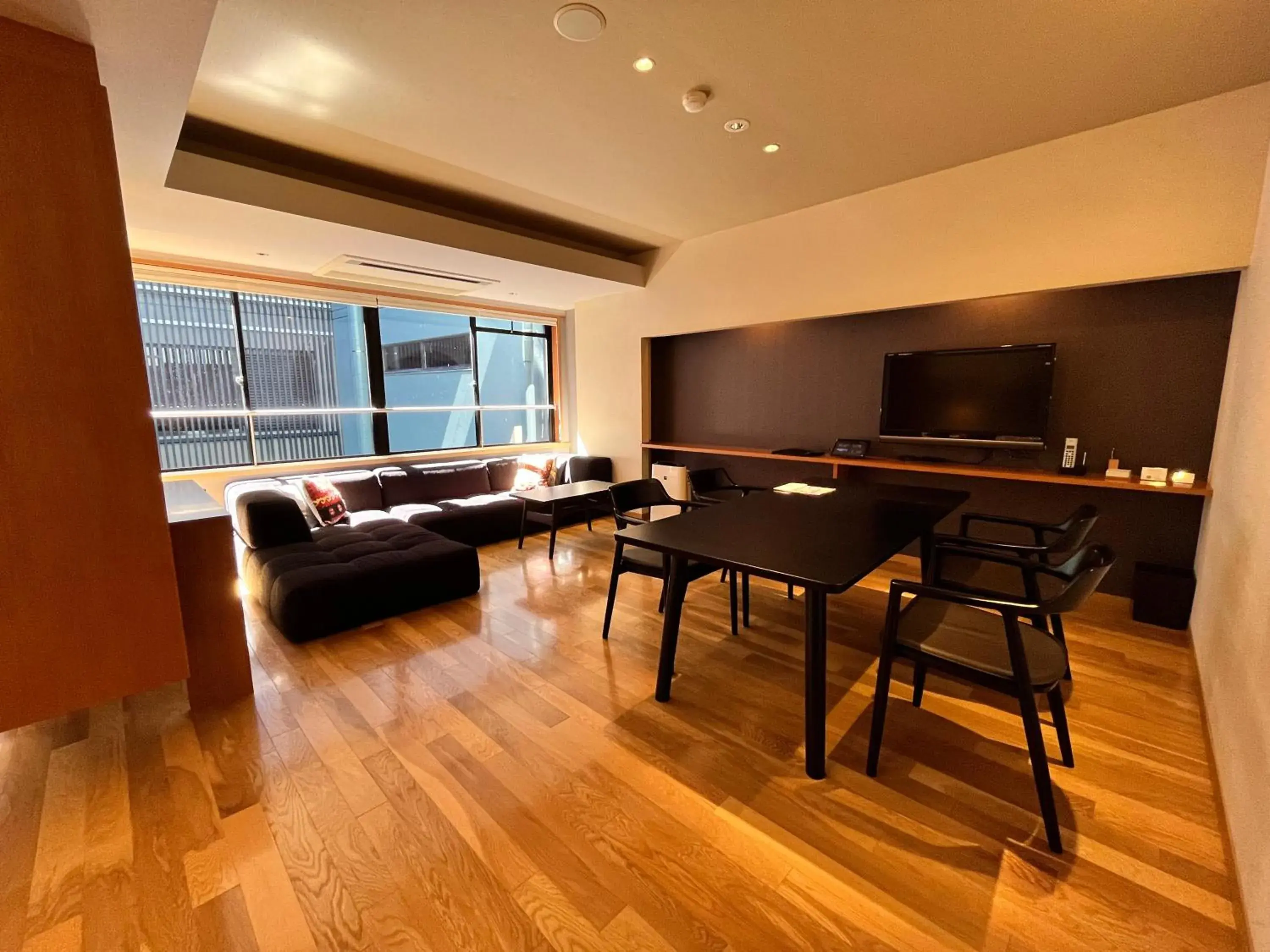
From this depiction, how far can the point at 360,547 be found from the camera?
347cm

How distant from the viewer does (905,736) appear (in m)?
2.03

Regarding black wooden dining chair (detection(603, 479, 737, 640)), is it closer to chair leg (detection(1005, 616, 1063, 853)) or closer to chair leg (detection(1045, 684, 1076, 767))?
chair leg (detection(1005, 616, 1063, 853))

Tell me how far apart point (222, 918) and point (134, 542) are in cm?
122

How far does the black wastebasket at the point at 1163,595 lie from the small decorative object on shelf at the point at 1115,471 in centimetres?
54

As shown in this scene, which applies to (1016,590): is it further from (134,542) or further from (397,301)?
(397,301)

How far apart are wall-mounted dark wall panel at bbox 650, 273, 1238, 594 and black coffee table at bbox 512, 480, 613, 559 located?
1.80 m

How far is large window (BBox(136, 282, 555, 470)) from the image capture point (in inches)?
164

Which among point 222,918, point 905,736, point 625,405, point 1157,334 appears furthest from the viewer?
point 625,405

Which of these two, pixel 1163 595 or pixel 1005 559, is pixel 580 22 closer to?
pixel 1005 559

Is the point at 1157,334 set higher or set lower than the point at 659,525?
higher

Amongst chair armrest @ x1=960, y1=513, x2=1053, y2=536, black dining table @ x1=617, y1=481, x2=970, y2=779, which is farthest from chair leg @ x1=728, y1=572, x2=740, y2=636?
chair armrest @ x1=960, y1=513, x2=1053, y2=536

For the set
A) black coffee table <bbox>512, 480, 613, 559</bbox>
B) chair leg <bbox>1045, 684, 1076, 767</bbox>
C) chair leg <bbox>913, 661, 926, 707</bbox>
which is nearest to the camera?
chair leg <bbox>1045, 684, 1076, 767</bbox>

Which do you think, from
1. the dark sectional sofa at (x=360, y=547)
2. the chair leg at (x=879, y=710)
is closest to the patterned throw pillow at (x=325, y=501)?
the dark sectional sofa at (x=360, y=547)

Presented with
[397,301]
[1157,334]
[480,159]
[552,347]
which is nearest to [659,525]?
[480,159]
